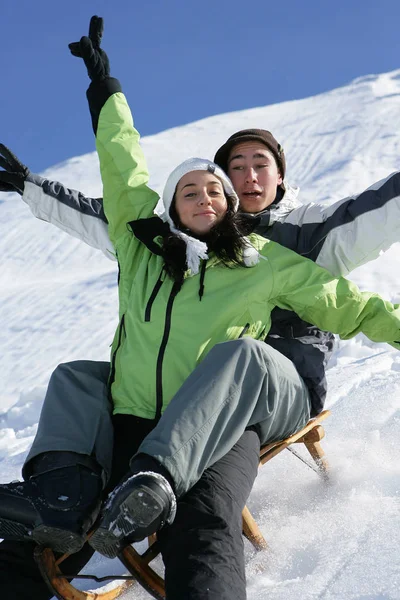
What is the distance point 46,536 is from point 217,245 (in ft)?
3.36

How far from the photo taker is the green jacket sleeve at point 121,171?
2662mm

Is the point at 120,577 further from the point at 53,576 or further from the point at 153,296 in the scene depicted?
the point at 153,296

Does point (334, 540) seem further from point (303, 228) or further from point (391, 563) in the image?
point (303, 228)

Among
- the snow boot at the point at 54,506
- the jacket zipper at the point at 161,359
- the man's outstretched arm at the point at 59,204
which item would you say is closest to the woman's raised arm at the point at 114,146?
the man's outstretched arm at the point at 59,204

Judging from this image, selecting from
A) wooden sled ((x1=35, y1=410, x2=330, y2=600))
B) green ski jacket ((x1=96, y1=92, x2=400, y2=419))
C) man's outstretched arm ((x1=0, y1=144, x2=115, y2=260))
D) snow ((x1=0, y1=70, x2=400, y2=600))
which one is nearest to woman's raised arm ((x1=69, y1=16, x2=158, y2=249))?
green ski jacket ((x1=96, y1=92, x2=400, y2=419))

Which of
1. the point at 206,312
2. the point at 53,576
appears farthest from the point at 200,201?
the point at 53,576

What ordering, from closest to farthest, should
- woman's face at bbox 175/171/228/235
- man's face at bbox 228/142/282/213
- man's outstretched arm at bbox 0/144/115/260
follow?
woman's face at bbox 175/171/228/235, man's face at bbox 228/142/282/213, man's outstretched arm at bbox 0/144/115/260

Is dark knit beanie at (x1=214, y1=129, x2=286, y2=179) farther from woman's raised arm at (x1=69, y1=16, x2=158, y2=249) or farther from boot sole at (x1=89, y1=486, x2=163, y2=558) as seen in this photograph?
boot sole at (x1=89, y1=486, x2=163, y2=558)

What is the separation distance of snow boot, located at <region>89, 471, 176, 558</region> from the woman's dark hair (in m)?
0.76

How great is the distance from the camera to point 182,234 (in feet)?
7.84

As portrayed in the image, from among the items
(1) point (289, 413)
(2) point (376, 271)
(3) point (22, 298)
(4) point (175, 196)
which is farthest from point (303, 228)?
(3) point (22, 298)

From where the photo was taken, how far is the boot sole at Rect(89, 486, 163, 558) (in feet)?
5.51

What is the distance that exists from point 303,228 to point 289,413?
0.75 meters

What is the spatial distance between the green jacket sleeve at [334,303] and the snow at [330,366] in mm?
561
